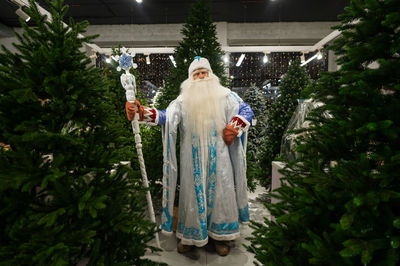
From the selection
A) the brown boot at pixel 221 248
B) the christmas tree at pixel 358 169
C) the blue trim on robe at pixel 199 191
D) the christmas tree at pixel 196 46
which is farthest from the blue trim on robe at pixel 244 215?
the christmas tree at pixel 196 46

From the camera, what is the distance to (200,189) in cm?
233

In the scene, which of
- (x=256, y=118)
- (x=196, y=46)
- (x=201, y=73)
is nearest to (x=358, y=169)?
(x=201, y=73)

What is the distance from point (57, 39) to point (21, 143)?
0.51 m

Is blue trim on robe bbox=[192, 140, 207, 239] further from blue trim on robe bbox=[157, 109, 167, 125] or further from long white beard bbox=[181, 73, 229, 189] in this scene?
blue trim on robe bbox=[157, 109, 167, 125]

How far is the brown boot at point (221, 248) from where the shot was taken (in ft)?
7.97

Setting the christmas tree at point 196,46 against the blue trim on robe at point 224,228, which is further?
the christmas tree at point 196,46

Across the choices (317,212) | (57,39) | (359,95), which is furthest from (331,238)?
(57,39)

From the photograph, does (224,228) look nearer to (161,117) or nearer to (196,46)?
(161,117)

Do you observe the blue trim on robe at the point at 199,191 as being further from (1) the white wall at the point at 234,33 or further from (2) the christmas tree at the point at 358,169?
(1) the white wall at the point at 234,33

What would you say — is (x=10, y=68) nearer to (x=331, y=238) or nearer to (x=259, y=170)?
(x=331, y=238)

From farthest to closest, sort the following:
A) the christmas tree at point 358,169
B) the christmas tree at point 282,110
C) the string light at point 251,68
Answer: the string light at point 251,68
the christmas tree at point 282,110
the christmas tree at point 358,169

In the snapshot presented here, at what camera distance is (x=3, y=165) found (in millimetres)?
884

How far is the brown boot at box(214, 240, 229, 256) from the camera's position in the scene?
243cm

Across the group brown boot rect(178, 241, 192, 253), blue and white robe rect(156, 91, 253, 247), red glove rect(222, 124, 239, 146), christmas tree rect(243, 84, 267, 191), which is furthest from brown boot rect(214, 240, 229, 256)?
christmas tree rect(243, 84, 267, 191)
